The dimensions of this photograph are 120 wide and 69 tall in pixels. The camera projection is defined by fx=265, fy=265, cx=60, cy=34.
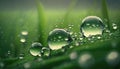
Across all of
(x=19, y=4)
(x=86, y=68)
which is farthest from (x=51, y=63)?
(x=19, y=4)

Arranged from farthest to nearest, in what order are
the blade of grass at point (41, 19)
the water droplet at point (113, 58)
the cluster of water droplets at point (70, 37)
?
the blade of grass at point (41, 19) < the cluster of water droplets at point (70, 37) < the water droplet at point (113, 58)

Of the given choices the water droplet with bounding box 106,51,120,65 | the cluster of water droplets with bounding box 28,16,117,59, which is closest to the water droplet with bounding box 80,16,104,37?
the cluster of water droplets with bounding box 28,16,117,59

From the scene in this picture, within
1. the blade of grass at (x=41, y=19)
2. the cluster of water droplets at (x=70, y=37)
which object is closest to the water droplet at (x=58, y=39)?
the cluster of water droplets at (x=70, y=37)

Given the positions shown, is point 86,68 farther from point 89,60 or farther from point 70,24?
point 70,24

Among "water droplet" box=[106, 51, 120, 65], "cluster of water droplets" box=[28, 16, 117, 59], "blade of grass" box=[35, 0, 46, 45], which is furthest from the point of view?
"blade of grass" box=[35, 0, 46, 45]

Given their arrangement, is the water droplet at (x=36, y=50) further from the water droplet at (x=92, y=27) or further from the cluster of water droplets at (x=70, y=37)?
the water droplet at (x=92, y=27)

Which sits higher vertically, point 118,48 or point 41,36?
point 118,48

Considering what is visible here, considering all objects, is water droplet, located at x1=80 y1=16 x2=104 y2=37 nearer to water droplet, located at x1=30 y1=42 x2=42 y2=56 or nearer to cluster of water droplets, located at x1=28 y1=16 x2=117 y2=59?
cluster of water droplets, located at x1=28 y1=16 x2=117 y2=59

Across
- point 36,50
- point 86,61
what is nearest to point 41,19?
point 36,50
